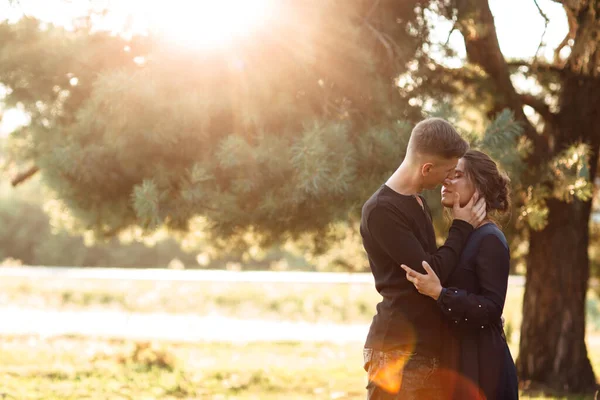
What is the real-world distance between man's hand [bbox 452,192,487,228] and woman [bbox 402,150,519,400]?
4 cm

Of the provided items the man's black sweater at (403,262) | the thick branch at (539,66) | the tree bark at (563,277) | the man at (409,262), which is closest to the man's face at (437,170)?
the man at (409,262)

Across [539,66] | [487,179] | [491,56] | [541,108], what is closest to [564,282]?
[541,108]

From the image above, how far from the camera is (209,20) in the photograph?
18.1 feet

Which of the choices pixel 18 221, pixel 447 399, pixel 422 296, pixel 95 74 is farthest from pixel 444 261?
pixel 18 221

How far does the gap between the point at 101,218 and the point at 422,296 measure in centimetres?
387

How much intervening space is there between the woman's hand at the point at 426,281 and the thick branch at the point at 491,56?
3.83 meters

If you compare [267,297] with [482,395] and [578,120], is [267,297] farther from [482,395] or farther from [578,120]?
[482,395]

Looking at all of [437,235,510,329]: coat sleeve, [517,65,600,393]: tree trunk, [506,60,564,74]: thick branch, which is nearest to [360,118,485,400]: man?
[437,235,510,329]: coat sleeve

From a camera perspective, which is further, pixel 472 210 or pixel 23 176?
pixel 23 176

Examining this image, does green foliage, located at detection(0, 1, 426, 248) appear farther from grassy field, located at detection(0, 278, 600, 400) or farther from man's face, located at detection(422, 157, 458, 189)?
man's face, located at detection(422, 157, 458, 189)

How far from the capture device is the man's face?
287 centimetres

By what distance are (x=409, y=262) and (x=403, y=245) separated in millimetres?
69

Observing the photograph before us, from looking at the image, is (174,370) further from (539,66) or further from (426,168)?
(426,168)

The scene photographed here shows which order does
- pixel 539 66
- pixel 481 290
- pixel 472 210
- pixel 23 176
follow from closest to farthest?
pixel 481 290 < pixel 472 210 < pixel 23 176 < pixel 539 66
